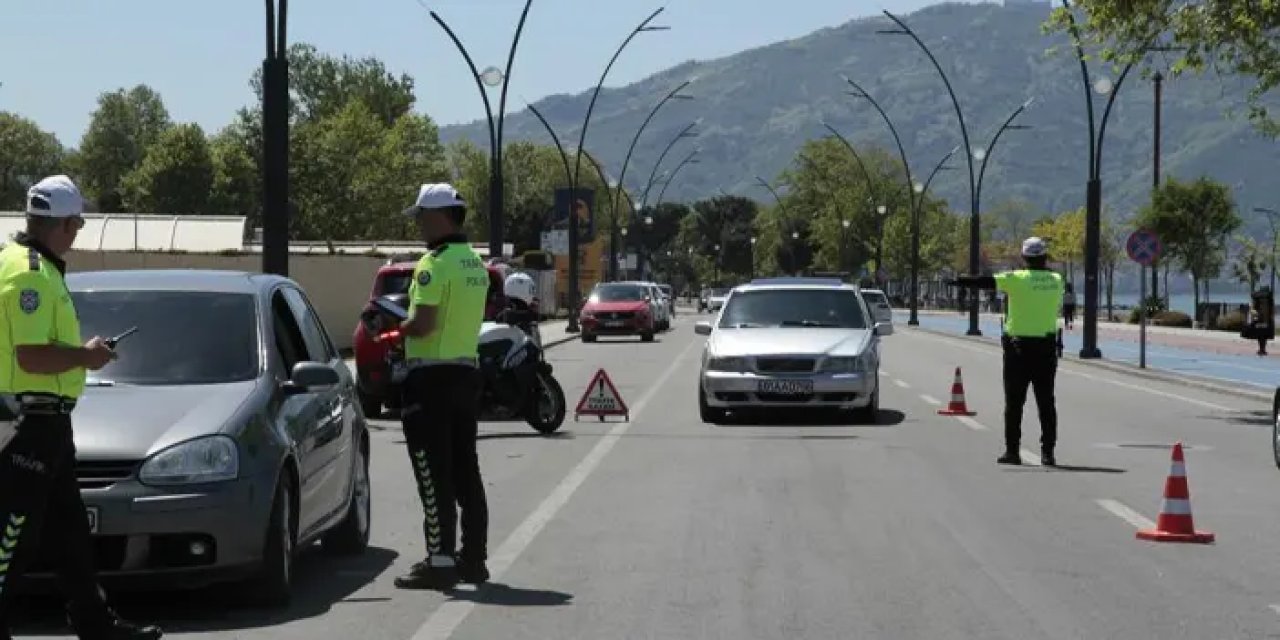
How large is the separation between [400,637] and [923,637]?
2075mm

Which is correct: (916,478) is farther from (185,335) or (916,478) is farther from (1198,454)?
(185,335)

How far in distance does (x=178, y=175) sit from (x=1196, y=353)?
85762mm

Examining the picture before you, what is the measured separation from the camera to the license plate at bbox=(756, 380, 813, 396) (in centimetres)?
2047

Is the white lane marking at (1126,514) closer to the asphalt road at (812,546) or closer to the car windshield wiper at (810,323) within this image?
the asphalt road at (812,546)

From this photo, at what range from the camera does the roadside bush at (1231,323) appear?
6864 cm

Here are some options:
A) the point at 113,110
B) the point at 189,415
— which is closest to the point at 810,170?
the point at 113,110

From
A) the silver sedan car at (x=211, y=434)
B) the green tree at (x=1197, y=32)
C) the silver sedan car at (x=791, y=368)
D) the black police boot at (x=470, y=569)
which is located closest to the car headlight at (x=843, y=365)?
the silver sedan car at (x=791, y=368)

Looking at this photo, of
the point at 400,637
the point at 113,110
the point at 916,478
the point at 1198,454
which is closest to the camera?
the point at 400,637

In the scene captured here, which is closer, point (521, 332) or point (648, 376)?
point (521, 332)

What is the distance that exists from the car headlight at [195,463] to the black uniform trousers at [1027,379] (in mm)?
9217

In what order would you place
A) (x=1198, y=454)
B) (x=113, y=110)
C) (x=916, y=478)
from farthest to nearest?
1. (x=113, y=110)
2. (x=1198, y=454)
3. (x=916, y=478)

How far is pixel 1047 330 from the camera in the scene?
16.2 m

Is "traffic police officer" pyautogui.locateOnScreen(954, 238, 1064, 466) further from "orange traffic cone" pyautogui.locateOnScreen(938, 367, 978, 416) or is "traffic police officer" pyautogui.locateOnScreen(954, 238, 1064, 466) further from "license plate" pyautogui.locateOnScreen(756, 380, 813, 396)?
"orange traffic cone" pyautogui.locateOnScreen(938, 367, 978, 416)

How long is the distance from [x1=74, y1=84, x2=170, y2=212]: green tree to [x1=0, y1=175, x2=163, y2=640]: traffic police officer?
491 feet
